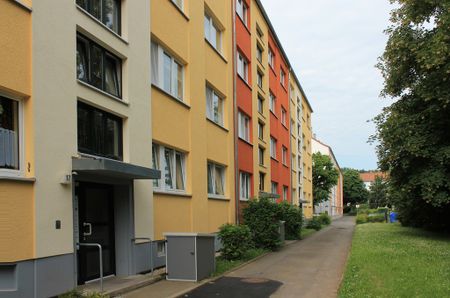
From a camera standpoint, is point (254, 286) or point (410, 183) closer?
point (254, 286)

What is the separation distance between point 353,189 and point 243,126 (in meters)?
103

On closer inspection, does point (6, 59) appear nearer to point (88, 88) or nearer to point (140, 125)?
point (88, 88)

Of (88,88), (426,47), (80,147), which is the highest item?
(426,47)

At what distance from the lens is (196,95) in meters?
16.5

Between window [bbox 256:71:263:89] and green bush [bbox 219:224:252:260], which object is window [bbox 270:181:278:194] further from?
green bush [bbox 219:224:252:260]

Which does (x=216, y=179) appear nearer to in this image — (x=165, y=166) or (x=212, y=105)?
(x=212, y=105)

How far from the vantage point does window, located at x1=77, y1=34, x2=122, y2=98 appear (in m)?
10.0

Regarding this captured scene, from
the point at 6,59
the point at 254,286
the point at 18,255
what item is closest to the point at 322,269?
the point at 254,286

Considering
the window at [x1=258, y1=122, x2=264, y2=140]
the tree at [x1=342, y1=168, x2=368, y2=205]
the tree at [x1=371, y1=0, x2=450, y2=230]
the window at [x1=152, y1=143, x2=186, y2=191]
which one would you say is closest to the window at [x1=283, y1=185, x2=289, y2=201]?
the window at [x1=258, y1=122, x2=264, y2=140]

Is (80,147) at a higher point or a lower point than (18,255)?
higher

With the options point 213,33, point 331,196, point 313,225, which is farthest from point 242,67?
point 331,196

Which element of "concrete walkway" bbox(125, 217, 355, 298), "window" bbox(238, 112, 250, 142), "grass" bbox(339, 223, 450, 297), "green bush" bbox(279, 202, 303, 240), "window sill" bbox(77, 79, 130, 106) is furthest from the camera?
"green bush" bbox(279, 202, 303, 240)

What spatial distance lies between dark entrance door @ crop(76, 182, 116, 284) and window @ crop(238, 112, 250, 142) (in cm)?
1249

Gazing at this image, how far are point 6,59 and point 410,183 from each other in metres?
16.5
